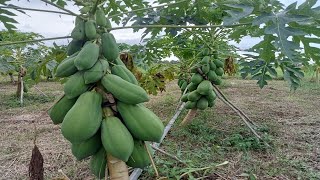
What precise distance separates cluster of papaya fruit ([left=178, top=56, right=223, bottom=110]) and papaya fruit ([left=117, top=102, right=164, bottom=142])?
2331 mm

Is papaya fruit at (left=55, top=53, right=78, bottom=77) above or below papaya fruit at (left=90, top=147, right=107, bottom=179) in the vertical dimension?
above

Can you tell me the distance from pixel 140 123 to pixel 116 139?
127 millimetres

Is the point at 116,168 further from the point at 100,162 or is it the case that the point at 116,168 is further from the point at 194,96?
the point at 194,96

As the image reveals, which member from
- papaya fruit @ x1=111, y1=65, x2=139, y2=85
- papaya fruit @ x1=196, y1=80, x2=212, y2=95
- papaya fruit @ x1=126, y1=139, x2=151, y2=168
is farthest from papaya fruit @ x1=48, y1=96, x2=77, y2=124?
papaya fruit @ x1=196, y1=80, x2=212, y2=95

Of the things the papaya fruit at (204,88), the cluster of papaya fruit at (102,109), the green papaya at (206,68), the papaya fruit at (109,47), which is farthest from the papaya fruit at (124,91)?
the green papaya at (206,68)

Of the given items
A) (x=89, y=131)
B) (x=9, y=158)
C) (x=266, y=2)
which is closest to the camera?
(x=89, y=131)

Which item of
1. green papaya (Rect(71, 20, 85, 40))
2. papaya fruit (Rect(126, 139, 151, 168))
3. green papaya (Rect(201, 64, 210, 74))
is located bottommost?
green papaya (Rect(201, 64, 210, 74))

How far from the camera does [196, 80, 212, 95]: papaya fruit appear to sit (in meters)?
3.68

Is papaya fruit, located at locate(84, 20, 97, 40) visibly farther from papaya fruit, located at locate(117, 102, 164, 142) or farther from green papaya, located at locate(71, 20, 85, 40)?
papaya fruit, located at locate(117, 102, 164, 142)

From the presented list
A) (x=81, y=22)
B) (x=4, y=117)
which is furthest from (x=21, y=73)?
(x=81, y=22)

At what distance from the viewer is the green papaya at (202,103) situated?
3797mm

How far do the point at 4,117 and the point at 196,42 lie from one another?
9.68ft

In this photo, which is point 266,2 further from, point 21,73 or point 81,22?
point 21,73

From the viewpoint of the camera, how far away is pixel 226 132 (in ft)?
12.3
